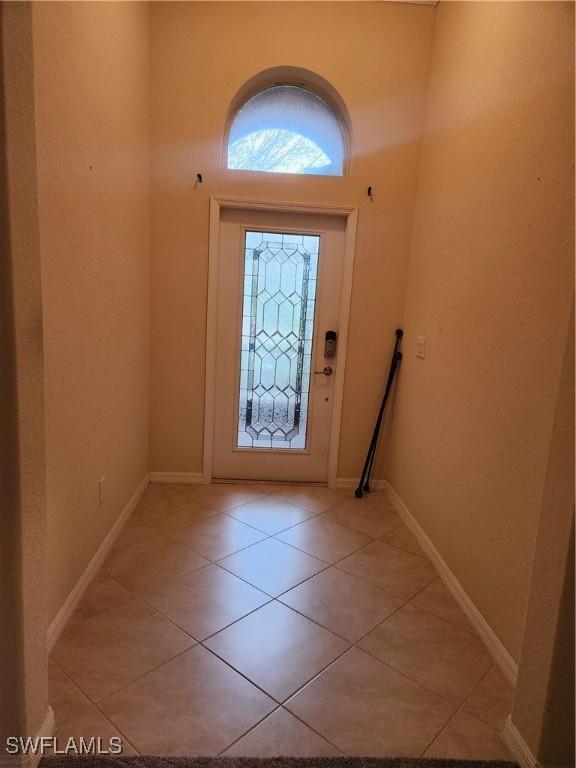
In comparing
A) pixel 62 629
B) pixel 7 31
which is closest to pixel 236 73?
pixel 7 31

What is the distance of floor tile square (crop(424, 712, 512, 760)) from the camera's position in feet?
4.31

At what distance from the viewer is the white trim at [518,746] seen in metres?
1.26

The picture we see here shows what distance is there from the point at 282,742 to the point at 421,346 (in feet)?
6.83

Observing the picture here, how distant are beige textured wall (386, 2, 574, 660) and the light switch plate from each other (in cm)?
6

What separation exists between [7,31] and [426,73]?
2714mm

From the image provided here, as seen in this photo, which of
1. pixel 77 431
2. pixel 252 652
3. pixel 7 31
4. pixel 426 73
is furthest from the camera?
pixel 426 73

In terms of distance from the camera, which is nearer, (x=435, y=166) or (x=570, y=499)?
(x=570, y=499)

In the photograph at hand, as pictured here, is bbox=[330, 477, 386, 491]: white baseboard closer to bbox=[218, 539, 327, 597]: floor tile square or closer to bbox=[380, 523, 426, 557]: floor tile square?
bbox=[380, 523, 426, 557]: floor tile square

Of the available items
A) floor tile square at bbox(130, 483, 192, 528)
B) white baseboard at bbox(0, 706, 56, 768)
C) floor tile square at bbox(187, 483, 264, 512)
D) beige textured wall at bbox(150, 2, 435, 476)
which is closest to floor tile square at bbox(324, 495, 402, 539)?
beige textured wall at bbox(150, 2, 435, 476)

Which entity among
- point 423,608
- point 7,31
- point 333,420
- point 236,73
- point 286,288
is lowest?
point 423,608

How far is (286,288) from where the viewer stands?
3059 millimetres

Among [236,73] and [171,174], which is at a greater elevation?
[236,73]

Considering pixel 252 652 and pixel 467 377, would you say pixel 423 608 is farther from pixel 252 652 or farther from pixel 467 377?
pixel 467 377

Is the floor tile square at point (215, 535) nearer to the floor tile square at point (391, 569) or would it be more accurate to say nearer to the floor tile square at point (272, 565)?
the floor tile square at point (272, 565)
